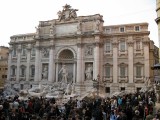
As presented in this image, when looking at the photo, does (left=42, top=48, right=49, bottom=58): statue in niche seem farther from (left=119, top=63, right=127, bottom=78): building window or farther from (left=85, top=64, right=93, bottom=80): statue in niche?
(left=119, top=63, right=127, bottom=78): building window

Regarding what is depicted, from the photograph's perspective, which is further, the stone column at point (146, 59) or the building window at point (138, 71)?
the building window at point (138, 71)

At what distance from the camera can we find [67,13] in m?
37.6

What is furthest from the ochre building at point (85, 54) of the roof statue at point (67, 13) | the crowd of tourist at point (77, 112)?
the crowd of tourist at point (77, 112)

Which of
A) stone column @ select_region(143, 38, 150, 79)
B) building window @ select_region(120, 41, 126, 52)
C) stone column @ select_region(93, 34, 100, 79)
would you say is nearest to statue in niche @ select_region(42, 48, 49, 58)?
stone column @ select_region(93, 34, 100, 79)

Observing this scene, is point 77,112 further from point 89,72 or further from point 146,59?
point 89,72

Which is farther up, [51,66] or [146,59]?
[146,59]

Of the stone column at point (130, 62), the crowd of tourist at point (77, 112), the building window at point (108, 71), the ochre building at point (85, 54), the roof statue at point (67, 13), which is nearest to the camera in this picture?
the crowd of tourist at point (77, 112)

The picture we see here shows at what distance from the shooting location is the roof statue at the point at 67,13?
37219 mm

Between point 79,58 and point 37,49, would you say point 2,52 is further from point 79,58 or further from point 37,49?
point 79,58

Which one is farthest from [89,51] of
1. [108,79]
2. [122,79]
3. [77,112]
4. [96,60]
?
[77,112]

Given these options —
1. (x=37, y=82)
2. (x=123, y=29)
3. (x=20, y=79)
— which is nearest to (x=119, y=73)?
(x=123, y=29)

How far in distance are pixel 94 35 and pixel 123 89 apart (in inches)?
339

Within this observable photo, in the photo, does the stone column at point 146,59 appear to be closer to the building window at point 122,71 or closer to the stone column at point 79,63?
the building window at point 122,71

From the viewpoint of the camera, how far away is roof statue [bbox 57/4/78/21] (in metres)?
37.2
